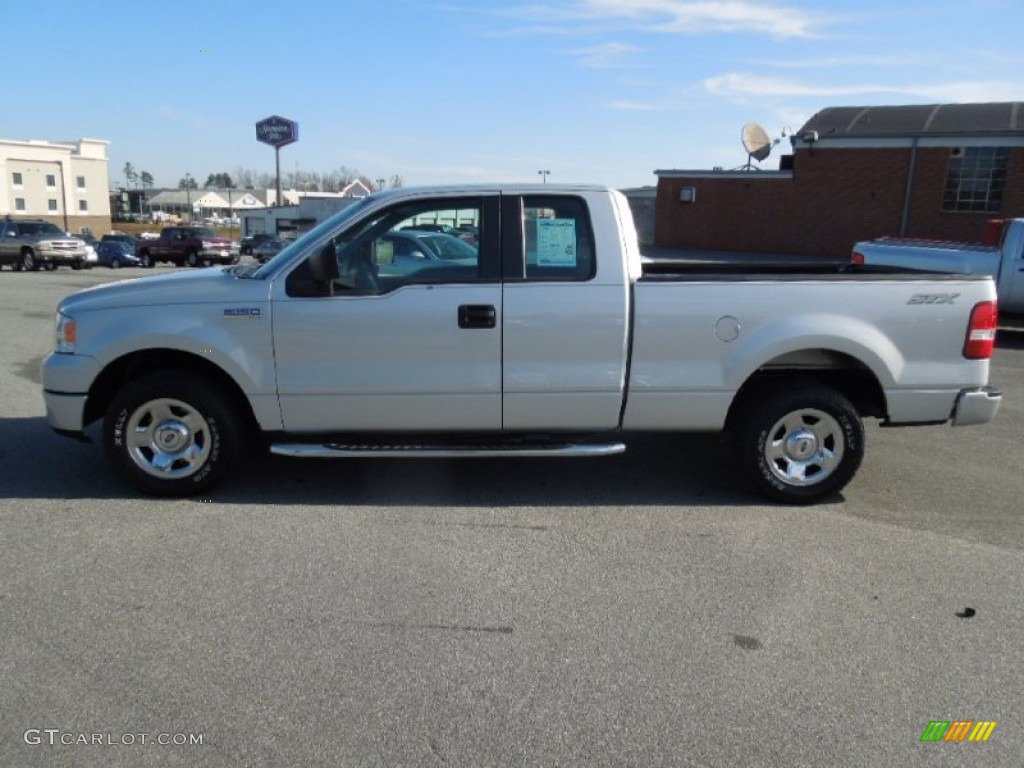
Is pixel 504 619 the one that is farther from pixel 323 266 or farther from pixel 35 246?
pixel 35 246

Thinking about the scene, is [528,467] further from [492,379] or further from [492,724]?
[492,724]

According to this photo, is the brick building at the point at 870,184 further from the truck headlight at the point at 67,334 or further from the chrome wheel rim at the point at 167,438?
the truck headlight at the point at 67,334

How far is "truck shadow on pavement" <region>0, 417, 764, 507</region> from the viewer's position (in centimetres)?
508

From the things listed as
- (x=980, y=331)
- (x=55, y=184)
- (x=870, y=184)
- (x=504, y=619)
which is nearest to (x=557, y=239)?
(x=504, y=619)

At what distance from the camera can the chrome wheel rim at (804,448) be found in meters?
4.99

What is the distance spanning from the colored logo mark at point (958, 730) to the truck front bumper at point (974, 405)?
2.56m

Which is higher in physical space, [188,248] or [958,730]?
[188,248]

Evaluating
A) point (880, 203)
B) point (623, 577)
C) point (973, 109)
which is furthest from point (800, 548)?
point (973, 109)

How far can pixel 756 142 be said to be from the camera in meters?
33.4

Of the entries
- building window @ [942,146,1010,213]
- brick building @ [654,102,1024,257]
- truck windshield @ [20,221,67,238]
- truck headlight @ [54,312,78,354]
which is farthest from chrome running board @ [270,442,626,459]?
truck windshield @ [20,221,67,238]

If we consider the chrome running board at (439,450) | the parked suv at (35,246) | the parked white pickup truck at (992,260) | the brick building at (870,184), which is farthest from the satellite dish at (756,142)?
the chrome running board at (439,450)

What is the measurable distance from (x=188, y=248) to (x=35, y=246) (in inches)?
262

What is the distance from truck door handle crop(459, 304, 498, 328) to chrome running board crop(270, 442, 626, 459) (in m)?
0.78

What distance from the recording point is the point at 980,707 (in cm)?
296
